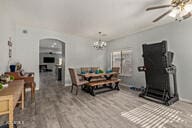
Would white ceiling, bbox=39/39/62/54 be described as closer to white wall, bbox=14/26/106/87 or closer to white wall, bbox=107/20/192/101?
white wall, bbox=14/26/106/87

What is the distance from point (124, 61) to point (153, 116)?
3665 mm

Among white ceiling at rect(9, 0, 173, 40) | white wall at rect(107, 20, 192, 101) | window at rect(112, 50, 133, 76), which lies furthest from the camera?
window at rect(112, 50, 133, 76)

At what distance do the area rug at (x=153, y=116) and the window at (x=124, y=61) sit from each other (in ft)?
8.55

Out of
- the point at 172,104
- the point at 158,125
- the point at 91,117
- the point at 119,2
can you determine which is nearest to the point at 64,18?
the point at 119,2

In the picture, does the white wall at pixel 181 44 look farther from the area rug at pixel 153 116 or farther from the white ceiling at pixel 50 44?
the white ceiling at pixel 50 44

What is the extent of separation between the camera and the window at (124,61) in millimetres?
5375

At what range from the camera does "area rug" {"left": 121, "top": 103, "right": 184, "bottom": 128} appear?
2116 mm

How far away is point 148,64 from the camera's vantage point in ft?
11.6

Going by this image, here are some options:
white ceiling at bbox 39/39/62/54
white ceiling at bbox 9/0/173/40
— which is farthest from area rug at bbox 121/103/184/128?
white ceiling at bbox 39/39/62/54

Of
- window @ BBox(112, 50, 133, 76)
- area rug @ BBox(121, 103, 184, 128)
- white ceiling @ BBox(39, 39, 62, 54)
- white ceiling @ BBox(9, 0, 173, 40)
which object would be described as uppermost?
white ceiling @ BBox(39, 39, 62, 54)

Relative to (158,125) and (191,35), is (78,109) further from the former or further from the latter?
(191,35)

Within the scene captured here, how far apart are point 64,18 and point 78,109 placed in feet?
9.74

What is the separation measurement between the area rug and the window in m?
2.61

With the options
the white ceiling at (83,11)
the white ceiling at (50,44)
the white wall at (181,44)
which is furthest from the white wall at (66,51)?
the white wall at (181,44)
